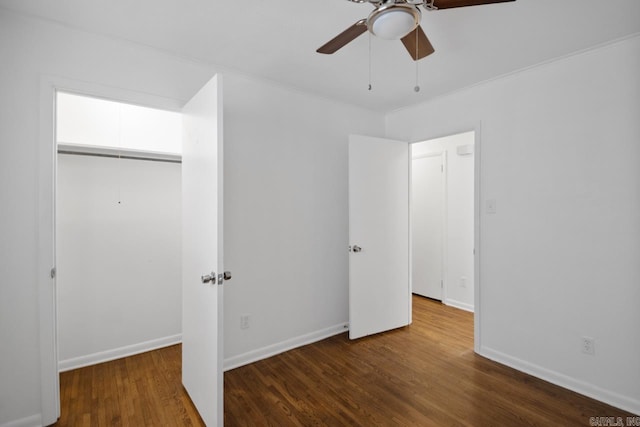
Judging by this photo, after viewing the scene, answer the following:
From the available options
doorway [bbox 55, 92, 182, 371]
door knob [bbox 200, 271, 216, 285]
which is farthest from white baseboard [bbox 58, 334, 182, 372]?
door knob [bbox 200, 271, 216, 285]

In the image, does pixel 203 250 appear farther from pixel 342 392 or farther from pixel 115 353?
pixel 115 353

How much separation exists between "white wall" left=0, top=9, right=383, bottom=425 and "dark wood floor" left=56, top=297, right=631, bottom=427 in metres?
0.37

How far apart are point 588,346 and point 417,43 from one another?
94.6 inches

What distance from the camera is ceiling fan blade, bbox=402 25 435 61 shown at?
5.25ft

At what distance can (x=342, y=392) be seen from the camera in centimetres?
222

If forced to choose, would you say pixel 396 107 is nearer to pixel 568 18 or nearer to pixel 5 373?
pixel 568 18

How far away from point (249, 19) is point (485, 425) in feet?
9.46

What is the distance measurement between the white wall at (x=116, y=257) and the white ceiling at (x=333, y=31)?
4.03 ft

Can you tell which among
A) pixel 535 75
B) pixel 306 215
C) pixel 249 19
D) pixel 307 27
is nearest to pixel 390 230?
pixel 306 215

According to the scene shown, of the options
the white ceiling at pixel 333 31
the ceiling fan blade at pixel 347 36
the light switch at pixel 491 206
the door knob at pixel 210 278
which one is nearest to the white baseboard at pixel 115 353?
the door knob at pixel 210 278

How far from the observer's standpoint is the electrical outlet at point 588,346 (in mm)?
2188

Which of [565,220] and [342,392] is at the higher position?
[565,220]

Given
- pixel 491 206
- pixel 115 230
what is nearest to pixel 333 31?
pixel 491 206

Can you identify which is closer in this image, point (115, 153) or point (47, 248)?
point (47, 248)
